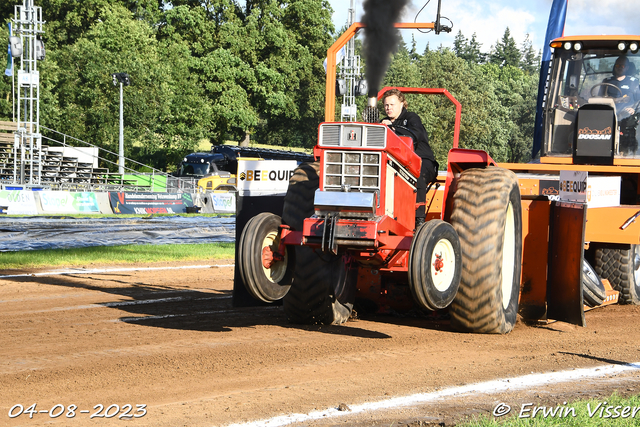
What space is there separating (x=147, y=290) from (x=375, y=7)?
5.32 metres

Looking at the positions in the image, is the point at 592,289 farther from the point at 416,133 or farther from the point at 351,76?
the point at 351,76

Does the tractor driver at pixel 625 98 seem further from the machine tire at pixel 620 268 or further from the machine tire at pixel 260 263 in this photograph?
the machine tire at pixel 260 263

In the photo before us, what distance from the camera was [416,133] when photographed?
23.6 ft

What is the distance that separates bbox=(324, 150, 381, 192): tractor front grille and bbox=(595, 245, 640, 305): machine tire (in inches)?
185

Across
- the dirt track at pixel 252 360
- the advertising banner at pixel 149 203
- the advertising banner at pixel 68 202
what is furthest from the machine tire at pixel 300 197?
the advertising banner at pixel 149 203

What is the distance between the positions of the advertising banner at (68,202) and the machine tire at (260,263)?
74.5 ft

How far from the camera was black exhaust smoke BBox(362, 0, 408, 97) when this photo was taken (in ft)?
26.7

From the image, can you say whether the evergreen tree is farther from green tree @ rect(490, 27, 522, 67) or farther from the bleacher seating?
the bleacher seating

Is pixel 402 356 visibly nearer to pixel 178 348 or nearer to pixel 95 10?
pixel 178 348

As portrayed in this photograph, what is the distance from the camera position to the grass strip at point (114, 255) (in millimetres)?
14156

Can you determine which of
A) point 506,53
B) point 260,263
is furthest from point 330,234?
point 506,53

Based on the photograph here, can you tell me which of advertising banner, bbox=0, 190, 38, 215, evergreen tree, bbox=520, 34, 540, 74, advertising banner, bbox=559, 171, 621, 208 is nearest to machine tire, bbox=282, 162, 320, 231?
advertising banner, bbox=559, 171, 621, 208

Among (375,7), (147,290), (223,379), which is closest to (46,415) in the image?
(223,379)

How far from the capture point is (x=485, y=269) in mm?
6867
